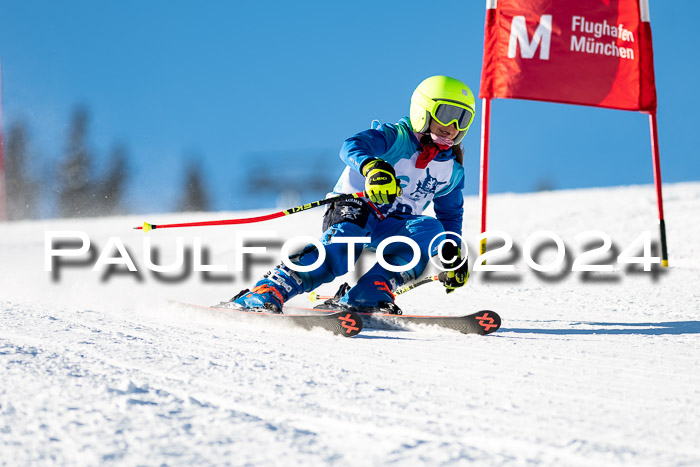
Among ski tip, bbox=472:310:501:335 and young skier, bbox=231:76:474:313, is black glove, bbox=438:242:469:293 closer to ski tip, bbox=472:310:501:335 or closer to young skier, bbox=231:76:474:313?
young skier, bbox=231:76:474:313

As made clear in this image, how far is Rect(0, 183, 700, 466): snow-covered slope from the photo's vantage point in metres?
1.31

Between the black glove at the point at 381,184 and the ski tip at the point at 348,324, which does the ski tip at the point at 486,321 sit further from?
the black glove at the point at 381,184

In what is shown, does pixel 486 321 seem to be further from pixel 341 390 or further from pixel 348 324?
pixel 341 390

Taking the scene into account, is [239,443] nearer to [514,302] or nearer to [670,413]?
[670,413]

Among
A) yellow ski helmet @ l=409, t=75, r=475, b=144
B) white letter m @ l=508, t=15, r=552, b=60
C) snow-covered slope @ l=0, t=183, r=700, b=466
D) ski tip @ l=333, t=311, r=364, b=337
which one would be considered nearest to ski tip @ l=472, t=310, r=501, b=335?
snow-covered slope @ l=0, t=183, r=700, b=466

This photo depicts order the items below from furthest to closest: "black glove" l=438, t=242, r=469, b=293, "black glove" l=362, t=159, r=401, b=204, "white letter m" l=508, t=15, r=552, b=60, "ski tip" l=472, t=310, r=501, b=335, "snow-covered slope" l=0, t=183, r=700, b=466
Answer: "white letter m" l=508, t=15, r=552, b=60
"black glove" l=438, t=242, r=469, b=293
"black glove" l=362, t=159, r=401, b=204
"ski tip" l=472, t=310, r=501, b=335
"snow-covered slope" l=0, t=183, r=700, b=466

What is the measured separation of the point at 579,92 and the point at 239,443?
5776 mm

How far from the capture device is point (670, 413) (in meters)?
1.63

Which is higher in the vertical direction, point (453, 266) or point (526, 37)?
point (526, 37)

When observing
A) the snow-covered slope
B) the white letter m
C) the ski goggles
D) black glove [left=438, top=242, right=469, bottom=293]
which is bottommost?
the snow-covered slope

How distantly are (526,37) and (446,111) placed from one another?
3.06m

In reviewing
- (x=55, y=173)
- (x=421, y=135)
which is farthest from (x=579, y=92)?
(x=55, y=173)

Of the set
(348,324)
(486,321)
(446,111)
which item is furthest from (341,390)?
(446,111)

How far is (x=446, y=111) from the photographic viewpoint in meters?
3.58
